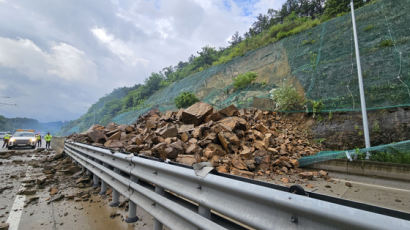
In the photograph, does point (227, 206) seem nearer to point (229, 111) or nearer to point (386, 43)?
point (229, 111)

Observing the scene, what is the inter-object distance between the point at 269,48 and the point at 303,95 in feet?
32.9

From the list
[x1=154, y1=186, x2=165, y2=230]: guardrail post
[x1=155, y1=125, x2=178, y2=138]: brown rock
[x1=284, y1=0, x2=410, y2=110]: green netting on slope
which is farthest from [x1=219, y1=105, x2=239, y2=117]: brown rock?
[x1=154, y1=186, x2=165, y2=230]: guardrail post

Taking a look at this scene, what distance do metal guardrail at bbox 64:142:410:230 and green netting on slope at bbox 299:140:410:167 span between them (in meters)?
5.66

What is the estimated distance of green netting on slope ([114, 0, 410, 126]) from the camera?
7.65 m

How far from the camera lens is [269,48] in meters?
18.2

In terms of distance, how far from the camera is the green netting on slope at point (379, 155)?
17.4 ft

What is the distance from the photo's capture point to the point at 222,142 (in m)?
6.32

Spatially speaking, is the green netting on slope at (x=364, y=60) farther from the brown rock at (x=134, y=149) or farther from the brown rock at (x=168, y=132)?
the brown rock at (x=134, y=149)

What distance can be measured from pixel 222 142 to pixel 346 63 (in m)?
8.42

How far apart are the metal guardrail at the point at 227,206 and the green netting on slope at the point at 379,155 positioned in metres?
5.66

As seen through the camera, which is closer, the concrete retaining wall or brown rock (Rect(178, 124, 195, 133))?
the concrete retaining wall

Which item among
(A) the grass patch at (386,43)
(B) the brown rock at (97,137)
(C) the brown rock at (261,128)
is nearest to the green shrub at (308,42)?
(A) the grass patch at (386,43)

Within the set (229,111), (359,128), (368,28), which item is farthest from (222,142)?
(368,28)

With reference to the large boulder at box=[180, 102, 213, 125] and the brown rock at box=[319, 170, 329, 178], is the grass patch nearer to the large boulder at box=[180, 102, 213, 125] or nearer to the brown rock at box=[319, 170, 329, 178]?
the brown rock at box=[319, 170, 329, 178]
